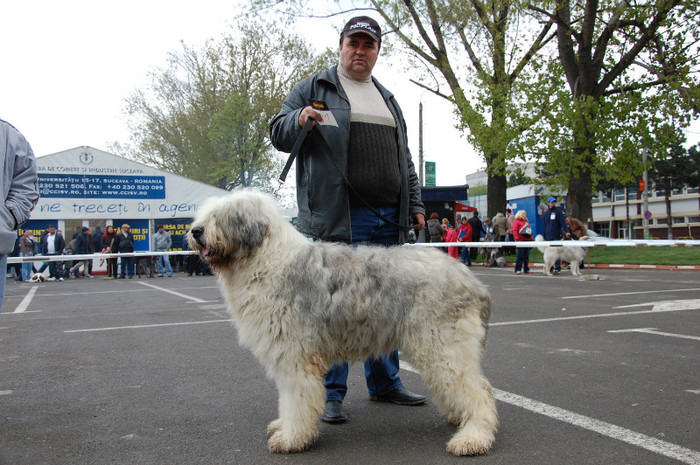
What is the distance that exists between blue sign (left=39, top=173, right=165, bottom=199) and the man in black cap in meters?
21.4

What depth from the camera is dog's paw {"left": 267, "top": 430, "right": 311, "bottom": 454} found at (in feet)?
10.5

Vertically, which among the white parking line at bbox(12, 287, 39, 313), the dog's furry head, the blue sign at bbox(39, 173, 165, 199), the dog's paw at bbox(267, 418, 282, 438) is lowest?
the white parking line at bbox(12, 287, 39, 313)

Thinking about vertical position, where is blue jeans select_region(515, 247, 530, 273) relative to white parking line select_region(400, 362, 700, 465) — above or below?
above

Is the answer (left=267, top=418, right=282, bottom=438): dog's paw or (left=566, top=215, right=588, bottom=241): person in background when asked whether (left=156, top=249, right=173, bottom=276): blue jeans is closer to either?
(left=566, top=215, right=588, bottom=241): person in background

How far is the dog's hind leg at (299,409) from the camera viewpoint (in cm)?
321

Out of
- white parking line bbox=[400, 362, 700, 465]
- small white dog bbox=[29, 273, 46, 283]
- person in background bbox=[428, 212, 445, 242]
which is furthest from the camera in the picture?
person in background bbox=[428, 212, 445, 242]

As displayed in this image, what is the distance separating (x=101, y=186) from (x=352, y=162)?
72.0 feet

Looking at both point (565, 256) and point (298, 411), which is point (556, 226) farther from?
point (298, 411)

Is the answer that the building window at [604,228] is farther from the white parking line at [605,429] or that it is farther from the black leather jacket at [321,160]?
the black leather jacket at [321,160]

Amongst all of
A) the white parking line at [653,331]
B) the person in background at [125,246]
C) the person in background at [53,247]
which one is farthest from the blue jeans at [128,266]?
the white parking line at [653,331]

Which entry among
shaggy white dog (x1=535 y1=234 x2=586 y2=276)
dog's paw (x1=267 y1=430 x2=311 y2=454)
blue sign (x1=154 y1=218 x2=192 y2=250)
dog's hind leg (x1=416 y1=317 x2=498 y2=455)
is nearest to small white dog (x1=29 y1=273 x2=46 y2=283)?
blue sign (x1=154 y1=218 x2=192 y2=250)

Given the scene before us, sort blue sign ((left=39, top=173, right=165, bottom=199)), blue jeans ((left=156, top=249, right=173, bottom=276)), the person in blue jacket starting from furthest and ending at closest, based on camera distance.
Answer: blue sign ((left=39, top=173, right=165, bottom=199)), blue jeans ((left=156, top=249, right=173, bottom=276)), the person in blue jacket

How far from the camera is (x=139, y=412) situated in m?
3.96

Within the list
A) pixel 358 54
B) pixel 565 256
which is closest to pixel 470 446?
pixel 358 54
